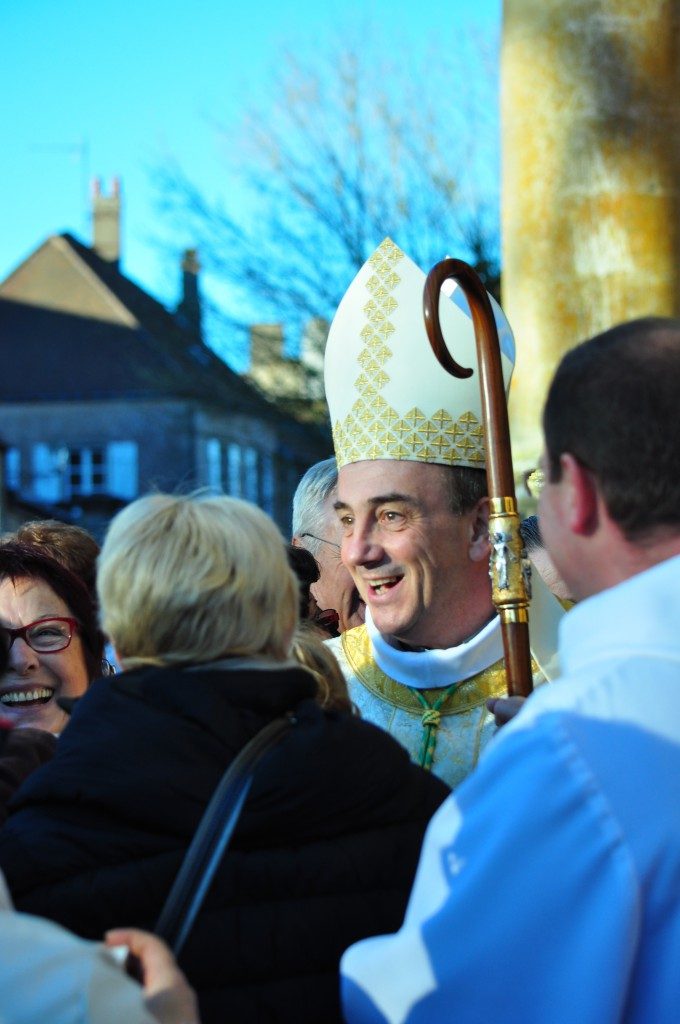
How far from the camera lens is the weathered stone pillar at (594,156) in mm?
4930

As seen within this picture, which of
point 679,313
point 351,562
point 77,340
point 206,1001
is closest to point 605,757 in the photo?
point 206,1001

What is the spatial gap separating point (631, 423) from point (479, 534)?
1614 millimetres

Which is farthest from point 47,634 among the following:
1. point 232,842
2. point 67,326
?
point 67,326

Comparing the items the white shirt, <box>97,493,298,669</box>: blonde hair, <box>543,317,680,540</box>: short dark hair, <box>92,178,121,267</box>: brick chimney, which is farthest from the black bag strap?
<box>92,178,121,267</box>: brick chimney

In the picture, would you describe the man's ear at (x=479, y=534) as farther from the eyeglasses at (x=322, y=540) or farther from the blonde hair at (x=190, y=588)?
the blonde hair at (x=190, y=588)

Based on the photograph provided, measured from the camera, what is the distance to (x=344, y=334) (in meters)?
3.94

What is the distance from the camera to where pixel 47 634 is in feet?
11.7

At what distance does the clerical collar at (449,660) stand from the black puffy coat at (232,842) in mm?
Answer: 1345

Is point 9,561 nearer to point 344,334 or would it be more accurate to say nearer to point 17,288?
point 344,334

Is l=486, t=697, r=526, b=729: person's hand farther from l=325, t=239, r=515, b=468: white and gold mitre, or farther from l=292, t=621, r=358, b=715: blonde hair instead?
l=325, t=239, r=515, b=468: white and gold mitre

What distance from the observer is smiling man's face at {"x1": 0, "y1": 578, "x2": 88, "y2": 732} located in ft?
11.5

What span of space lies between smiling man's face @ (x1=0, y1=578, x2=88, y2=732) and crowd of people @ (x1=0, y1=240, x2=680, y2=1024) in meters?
0.76

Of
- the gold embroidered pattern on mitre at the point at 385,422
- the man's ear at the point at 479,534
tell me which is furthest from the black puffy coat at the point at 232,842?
the gold embroidered pattern on mitre at the point at 385,422

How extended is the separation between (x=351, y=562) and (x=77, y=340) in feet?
122
